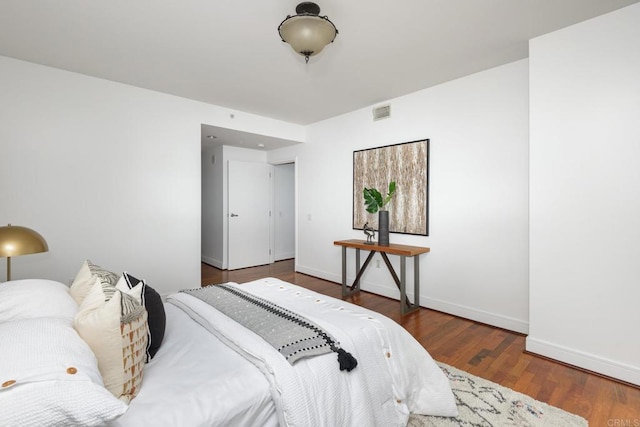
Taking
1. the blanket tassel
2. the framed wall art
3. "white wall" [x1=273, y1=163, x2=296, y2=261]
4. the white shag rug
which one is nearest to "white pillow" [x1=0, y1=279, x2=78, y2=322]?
the blanket tassel

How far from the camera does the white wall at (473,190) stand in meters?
2.83

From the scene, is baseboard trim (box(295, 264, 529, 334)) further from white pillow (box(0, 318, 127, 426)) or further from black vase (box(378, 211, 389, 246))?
white pillow (box(0, 318, 127, 426))

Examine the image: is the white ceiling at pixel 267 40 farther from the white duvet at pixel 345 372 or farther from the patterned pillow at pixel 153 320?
the white duvet at pixel 345 372

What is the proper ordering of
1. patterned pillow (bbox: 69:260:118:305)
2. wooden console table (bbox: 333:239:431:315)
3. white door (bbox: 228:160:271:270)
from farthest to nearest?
white door (bbox: 228:160:271:270), wooden console table (bbox: 333:239:431:315), patterned pillow (bbox: 69:260:118:305)

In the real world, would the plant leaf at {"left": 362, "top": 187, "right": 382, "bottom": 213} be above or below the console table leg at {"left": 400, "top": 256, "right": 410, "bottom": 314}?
above

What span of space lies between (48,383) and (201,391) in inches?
18.4

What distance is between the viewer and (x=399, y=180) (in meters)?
3.76

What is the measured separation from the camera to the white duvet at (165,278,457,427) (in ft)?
3.86

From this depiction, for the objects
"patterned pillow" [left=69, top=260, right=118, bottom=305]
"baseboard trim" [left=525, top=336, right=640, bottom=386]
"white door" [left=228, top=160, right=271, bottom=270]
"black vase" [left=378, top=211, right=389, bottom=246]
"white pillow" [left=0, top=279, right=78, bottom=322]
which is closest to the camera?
"white pillow" [left=0, top=279, right=78, bottom=322]

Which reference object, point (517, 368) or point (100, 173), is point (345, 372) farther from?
point (100, 173)

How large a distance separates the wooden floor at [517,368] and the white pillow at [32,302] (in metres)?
2.47

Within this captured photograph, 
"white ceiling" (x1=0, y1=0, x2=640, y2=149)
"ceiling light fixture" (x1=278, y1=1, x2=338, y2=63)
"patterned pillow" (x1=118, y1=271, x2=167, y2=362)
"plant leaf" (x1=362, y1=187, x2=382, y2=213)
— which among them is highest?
"white ceiling" (x1=0, y1=0, x2=640, y2=149)

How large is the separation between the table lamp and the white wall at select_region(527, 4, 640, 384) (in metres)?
3.57

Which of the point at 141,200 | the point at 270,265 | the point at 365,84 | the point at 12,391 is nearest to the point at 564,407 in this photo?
the point at 12,391
